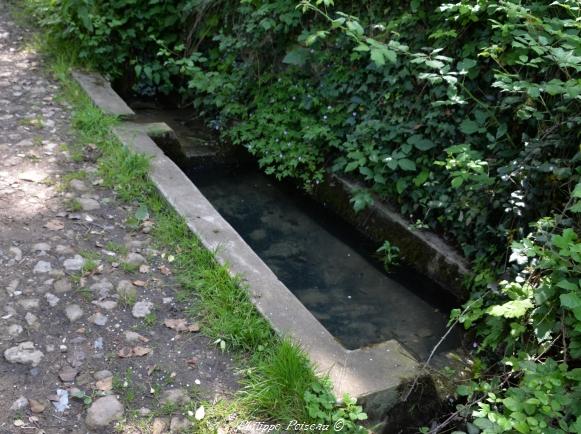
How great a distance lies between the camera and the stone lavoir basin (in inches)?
120

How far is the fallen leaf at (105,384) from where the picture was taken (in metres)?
2.74

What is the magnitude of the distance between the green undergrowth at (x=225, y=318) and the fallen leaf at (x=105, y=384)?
48cm

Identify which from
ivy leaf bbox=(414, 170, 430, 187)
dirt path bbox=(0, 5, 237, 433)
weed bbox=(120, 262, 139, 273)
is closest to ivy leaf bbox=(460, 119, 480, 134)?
ivy leaf bbox=(414, 170, 430, 187)

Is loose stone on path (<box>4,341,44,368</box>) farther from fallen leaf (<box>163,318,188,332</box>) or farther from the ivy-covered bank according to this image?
the ivy-covered bank

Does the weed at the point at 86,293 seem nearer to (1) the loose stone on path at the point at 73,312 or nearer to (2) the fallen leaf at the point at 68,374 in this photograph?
(1) the loose stone on path at the point at 73,312

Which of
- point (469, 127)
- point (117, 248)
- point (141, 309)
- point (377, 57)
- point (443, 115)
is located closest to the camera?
point (141, 309)

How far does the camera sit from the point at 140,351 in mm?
2971

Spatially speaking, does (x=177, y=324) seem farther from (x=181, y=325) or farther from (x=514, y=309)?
(x=514, y=309)

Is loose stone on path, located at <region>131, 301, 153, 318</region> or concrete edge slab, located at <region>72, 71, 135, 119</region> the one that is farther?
concrete edge slab, located at <region>72, 71, 135, 119</region>

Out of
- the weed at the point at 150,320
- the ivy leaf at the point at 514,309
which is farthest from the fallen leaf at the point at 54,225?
the ivy leaf at the point at 514,309

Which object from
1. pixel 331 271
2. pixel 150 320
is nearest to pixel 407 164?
pixel 331 271

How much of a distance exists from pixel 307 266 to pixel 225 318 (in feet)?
4.69

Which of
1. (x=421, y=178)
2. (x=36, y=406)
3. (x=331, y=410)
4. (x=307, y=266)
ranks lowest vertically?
(x=307, y=266)

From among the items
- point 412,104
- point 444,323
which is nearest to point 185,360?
point 444,323
